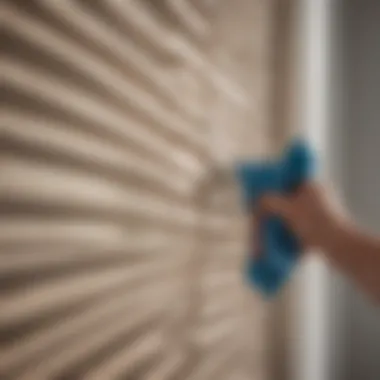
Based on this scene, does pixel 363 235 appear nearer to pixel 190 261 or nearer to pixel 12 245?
pixel 190 261

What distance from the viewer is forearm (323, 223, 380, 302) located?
0.53 m

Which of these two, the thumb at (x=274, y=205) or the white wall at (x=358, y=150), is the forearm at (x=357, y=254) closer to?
the thumb at (x=274, y=205)

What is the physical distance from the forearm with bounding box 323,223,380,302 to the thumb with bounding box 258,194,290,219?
0.16 feet

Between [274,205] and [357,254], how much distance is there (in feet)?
0.32

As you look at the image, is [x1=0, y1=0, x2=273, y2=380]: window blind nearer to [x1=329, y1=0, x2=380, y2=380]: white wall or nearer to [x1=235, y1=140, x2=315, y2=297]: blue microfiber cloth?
[x1=235, y1=140, x2=315, y2=297]: blue microfiber cloth

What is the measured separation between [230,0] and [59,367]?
1.53 feet

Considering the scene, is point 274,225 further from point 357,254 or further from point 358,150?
point 358,150

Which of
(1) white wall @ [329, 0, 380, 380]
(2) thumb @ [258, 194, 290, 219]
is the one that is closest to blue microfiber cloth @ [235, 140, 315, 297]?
(2) thumb @ [258, 194, 290, 219]

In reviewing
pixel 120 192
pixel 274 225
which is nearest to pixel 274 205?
pixel 274 225

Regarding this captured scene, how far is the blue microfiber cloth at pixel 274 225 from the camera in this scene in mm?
603

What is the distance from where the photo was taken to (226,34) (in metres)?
0.68

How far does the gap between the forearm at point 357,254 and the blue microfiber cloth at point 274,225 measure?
5 cm

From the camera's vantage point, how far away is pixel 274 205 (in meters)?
0.60

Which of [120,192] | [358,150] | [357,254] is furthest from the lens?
[358,150]
